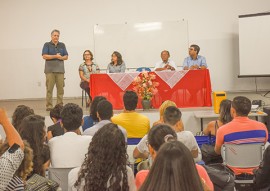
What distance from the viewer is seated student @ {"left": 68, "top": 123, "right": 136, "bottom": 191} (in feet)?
7.03

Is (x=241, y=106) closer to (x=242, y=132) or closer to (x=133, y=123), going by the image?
(x=242, y=132)

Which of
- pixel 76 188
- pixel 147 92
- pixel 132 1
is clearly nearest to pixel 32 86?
pixel 132 1

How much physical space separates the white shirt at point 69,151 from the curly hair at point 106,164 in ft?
2.38

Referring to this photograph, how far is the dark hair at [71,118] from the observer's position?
3191mm

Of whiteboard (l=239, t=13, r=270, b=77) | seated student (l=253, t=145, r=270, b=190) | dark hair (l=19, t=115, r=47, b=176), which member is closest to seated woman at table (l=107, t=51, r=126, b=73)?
whiteboard (l=239, t=13, r=270, b=77)

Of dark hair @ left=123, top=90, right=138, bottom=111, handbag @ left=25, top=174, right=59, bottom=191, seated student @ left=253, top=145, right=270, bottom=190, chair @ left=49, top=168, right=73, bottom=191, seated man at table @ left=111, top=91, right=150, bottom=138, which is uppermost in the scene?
dark hair @ left=123, top=90, right=138, bottom=111

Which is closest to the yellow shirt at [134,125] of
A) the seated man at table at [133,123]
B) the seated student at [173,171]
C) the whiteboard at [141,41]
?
the seated man at table at [133,123]

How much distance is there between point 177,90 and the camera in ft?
24.2

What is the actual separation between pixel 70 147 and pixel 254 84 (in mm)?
8114

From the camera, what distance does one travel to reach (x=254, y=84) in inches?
405

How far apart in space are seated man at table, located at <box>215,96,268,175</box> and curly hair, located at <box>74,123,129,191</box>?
1.61 metres

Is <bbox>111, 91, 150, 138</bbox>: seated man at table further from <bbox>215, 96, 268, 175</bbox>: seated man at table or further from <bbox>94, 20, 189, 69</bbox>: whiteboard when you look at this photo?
<bbox>94, 20, 189, 69</bbox>: whiteboard

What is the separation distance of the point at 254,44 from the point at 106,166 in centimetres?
820

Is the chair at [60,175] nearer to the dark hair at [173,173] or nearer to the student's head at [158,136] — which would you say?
the student's head at [158,136]
